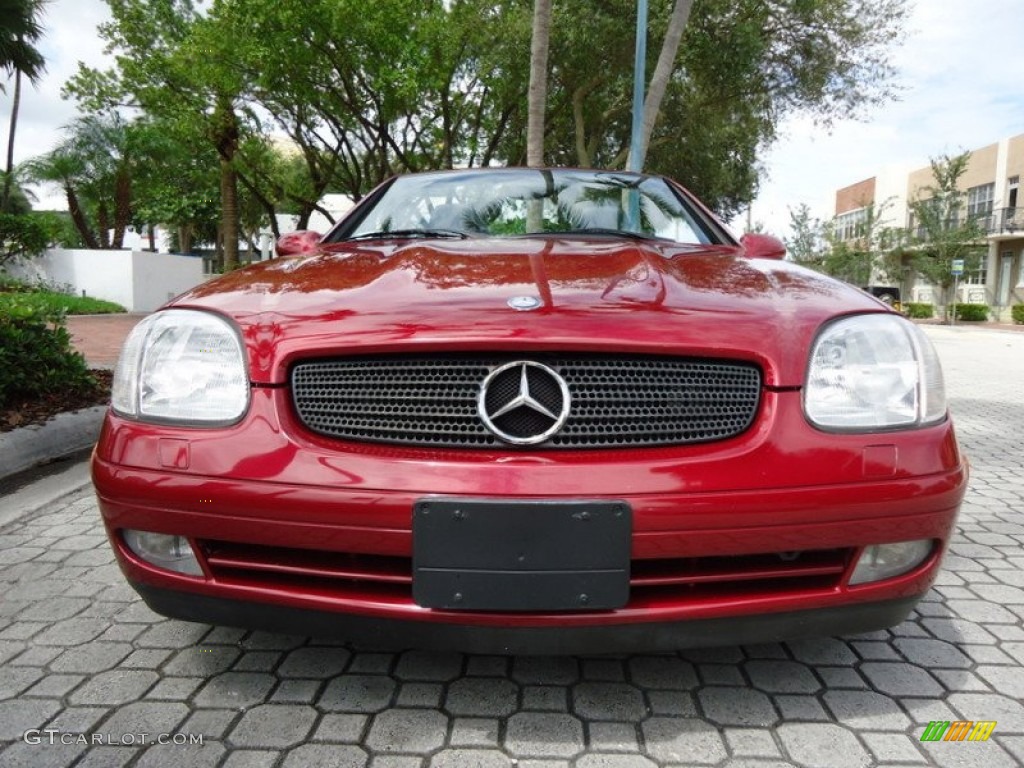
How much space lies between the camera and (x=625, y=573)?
1.42m

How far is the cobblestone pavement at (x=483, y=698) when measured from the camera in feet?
5.08

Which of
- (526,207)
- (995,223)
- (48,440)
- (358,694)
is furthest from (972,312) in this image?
(358,694)

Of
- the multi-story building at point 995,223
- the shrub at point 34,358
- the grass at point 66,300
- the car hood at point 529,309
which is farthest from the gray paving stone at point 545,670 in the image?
the multi-story building at point 995,223

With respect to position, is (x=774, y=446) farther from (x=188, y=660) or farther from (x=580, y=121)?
(x=580, y=121)

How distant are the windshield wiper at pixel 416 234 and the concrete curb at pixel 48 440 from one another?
244 cm

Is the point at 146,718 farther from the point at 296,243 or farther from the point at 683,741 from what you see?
the point at 296,243

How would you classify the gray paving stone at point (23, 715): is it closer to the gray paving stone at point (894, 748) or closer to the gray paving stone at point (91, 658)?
the gray paving stone at point (91, 658)

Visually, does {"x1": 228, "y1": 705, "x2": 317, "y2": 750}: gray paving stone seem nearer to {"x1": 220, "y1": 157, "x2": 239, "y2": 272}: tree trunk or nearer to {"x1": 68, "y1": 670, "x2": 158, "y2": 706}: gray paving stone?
{"x1": 68, "y1": 670, "x2": 158, "y2": 706}: gray paving stone

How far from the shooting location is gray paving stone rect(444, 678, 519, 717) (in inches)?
66.6

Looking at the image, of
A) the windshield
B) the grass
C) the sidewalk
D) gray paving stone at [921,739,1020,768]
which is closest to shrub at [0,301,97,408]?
the sidewalk

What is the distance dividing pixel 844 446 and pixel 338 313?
1.09 metres

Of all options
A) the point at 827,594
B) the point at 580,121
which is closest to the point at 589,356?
the point at 827,594

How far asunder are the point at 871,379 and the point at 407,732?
1.27 m

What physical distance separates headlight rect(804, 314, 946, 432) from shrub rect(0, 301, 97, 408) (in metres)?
4.28
